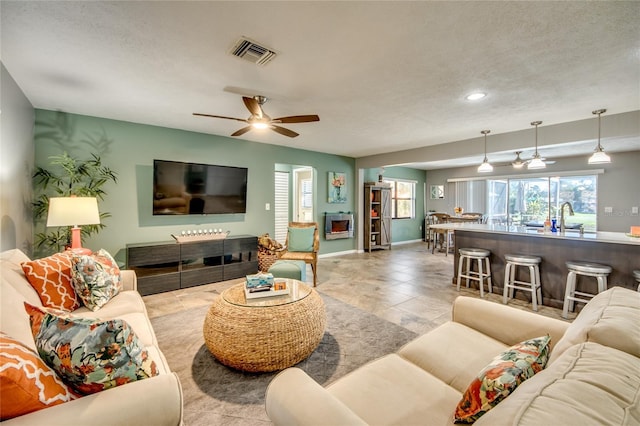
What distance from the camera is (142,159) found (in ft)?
13.7

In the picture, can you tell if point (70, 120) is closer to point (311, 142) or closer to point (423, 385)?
point (311, 142)

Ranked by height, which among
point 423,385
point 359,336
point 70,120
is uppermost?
point 70,120

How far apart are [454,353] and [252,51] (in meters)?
2.47

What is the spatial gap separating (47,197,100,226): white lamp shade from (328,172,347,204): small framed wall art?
456 cm

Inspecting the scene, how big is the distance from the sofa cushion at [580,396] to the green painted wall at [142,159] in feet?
15.4

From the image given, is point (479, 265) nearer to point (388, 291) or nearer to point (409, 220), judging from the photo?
point (388, 291)

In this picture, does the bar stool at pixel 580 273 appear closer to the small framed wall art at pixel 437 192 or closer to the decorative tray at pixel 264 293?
the decorative tray at pixel 264 293

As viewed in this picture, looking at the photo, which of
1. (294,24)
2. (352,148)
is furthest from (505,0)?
(352,148)

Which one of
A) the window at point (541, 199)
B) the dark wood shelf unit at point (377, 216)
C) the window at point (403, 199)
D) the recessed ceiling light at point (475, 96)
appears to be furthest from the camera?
the window at point (403, 199)

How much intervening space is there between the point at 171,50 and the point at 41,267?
1.89 m

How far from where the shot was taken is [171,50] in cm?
215

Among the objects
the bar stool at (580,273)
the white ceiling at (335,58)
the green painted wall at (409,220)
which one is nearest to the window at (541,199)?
the green painted wall at (409,220)

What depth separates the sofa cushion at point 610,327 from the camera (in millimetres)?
963

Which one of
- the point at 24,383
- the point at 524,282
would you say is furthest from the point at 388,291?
the point at 24,383
